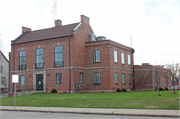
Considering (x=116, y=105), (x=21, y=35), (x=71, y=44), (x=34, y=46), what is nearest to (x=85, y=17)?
(x=71, y=44)

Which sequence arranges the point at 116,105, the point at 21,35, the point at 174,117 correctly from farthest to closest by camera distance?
the point at 21,35 < the point at 116,105 < the point at 174,117

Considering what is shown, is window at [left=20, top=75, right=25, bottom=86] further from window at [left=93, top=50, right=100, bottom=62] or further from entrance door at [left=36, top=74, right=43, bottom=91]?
window at [left=93, top=50, right=100, bottom=62]

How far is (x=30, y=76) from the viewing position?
38531 mm

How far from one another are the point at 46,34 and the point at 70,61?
27.0 feet

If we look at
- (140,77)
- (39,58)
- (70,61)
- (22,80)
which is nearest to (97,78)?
(70,61)

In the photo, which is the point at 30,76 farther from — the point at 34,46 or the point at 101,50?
the point at 101,50

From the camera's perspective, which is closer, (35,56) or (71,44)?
(71,44)

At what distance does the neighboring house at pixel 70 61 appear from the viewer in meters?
35.0

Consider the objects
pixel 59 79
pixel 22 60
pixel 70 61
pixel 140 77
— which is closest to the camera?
pixel 70 61

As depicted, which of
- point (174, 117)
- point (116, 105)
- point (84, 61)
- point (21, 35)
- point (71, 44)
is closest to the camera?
point (174, 117)

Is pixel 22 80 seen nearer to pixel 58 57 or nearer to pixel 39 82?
pixel 39 82

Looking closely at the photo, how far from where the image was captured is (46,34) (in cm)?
3969

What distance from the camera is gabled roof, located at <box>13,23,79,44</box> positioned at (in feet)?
122

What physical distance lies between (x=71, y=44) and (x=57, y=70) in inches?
189
